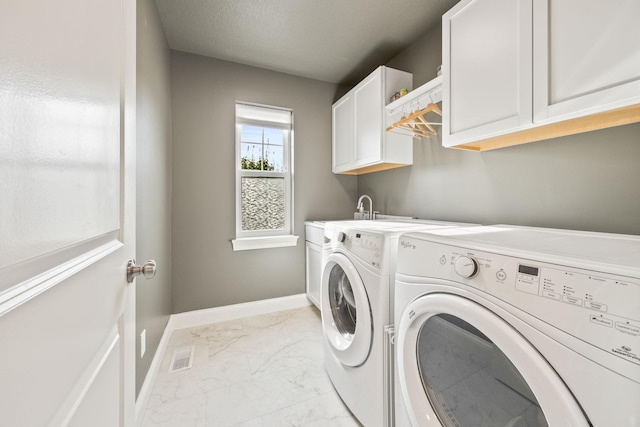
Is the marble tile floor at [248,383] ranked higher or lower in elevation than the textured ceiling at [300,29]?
lower

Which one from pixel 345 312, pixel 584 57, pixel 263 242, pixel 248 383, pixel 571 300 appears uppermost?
pixel 584 57

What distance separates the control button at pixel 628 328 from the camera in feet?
1.55

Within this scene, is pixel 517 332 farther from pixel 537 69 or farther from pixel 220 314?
pixel 220 314

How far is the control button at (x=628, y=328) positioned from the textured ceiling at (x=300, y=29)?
2.06 metres

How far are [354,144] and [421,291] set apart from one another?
1.79 m

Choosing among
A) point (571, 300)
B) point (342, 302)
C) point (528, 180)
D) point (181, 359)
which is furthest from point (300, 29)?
point (181, 359)

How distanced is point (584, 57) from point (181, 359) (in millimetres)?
2736

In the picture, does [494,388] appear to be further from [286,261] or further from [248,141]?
[248,141]

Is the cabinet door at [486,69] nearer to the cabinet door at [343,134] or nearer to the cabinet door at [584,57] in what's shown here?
the cabinet door at [584,57]

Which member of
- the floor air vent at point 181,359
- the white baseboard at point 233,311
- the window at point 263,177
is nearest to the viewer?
the floor air vent at point 181,359

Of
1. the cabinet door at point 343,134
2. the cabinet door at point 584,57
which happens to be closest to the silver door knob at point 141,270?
the cabinet door at point 584,57

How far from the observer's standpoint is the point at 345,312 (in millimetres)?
1556

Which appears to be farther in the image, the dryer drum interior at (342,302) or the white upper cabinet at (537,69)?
the dryer drum interior at (342,302)

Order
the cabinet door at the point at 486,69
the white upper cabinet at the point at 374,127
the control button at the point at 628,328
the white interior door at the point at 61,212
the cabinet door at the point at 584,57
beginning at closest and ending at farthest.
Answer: the white interior door at the point at 61,212 → the control button at the point at 628,328 → the cabinet door at the point at 584,57 → the cabinet door at the point at 486,69 → the white upper cabinet at the point at 374,127
